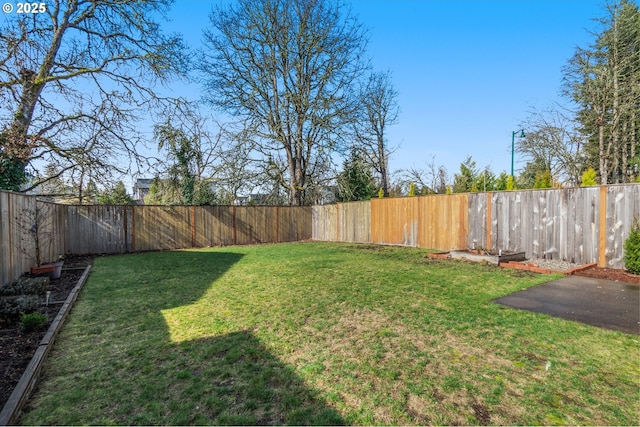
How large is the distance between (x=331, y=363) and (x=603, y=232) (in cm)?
695

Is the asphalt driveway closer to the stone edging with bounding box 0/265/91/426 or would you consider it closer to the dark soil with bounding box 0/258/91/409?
the stone edging with bounding box 0/265/91/426

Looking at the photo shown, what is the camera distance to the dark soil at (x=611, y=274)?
533cm

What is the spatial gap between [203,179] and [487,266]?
13.3m

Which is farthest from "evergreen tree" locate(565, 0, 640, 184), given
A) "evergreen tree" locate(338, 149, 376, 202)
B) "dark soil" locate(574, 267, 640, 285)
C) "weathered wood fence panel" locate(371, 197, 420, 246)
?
"dark soil" locate(574, 267, 640, 285)

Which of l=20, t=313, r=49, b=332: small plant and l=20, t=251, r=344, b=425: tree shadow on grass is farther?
l=20, t=313, r=49, b=332: small plant

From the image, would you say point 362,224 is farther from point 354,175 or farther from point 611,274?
point 611,274

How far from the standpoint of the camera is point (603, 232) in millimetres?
6336

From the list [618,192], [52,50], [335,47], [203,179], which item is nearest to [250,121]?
[203,179]

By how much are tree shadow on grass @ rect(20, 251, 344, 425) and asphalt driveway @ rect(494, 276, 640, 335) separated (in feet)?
11.0

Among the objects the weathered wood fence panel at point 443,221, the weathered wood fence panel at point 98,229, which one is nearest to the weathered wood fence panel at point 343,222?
the weathered wood fence panel at point 443,221

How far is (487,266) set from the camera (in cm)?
686

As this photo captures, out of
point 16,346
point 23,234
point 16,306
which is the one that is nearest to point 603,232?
point 16,346

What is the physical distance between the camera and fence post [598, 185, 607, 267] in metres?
6.32

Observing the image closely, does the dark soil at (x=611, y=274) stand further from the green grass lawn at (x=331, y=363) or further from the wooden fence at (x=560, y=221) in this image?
the green grass lawn at (x=331, y=363)
